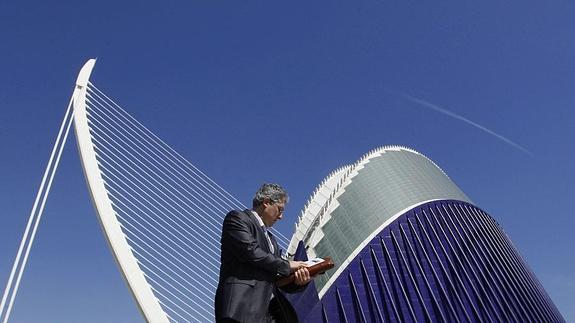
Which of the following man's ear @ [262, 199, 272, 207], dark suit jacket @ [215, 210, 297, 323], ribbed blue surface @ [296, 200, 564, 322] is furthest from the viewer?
ribbed blue surface @ [296, 200, 564, 322]

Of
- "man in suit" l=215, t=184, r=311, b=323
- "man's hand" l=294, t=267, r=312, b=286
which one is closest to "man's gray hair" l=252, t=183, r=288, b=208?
"man in suit" l=215, t=184, r=311, b=323

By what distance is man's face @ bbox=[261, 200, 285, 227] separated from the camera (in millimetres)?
4641

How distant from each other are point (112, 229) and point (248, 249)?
43.2 ft

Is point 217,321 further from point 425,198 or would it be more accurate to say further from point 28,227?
point 425,198

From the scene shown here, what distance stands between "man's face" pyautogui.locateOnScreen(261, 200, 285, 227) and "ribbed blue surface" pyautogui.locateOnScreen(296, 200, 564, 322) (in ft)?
77.7

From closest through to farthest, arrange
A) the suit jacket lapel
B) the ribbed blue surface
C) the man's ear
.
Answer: the suit jacket lapel → the man's ear → the ribbed blue surface

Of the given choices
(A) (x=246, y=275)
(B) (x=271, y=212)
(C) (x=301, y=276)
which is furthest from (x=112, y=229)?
(C) (x=301, y=276)

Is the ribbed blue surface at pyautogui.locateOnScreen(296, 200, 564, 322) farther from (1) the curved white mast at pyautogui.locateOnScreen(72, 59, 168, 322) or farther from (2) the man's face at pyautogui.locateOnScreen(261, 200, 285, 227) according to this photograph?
(2) the man's face at pyautogui.locateOnScreen(261, 200, 285, 227)

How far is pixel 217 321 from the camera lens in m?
4.28

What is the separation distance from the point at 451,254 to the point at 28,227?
24589 mm

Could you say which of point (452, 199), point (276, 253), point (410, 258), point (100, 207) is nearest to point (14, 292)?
point (100, 207)

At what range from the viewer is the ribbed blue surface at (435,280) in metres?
28.9

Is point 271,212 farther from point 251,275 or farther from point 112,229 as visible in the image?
point 112,229

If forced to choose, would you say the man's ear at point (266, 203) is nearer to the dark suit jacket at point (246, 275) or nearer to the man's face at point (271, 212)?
the man's face at point (271, 212)
